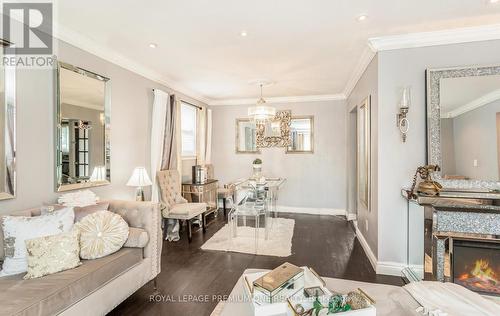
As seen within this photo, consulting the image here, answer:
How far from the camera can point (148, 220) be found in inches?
95.9

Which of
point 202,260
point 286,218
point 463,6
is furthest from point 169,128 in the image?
point 463,6

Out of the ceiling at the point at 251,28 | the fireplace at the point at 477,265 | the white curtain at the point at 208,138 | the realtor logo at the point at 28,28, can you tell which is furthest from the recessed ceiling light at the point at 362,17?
the white curtain at the point at 208,138

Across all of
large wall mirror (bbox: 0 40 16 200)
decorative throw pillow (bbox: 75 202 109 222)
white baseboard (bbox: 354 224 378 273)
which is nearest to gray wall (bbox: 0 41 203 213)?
large wall mirror (bbox: 0 40 16 200)

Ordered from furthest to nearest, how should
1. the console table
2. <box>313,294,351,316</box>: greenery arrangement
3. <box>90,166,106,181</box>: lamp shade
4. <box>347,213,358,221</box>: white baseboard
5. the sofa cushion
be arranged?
1. <box>347,213,358,221</box>: white baseboard
2. the console table
3. <box>90,166,106,181</box>: lamp shade
4. the sofa cushion
5. <box>313,294,351,316</box>: greenery arrangement

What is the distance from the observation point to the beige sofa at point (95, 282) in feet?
4.91

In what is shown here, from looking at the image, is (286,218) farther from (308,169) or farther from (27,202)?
(27,202)

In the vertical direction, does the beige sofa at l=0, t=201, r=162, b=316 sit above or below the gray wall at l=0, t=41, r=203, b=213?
below

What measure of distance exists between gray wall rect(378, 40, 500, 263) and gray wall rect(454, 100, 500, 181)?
297 mm

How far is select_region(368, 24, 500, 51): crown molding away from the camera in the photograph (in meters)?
2.47

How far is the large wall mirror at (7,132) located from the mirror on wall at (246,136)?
13.6 ft

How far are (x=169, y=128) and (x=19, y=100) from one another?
2.12 metres

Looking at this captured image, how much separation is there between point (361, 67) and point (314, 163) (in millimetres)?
2461

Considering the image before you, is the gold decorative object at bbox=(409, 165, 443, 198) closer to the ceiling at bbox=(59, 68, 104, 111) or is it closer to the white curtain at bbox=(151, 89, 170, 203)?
the white curtain at bbox=(151, 89, 170, 203)

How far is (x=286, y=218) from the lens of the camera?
509cm
